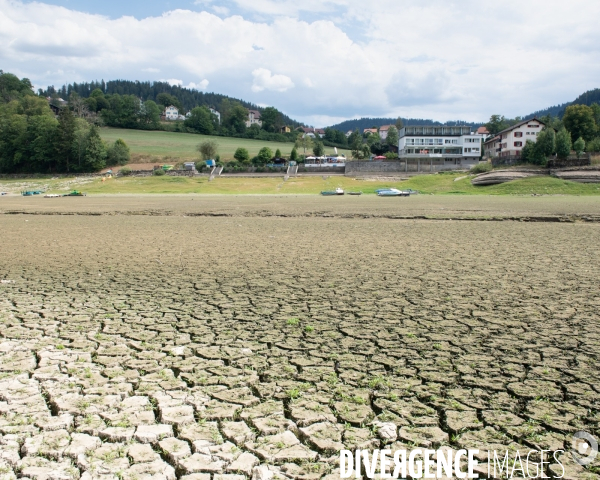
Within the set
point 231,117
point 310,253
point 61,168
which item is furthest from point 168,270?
point 231,117

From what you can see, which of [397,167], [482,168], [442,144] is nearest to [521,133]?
[442,144]

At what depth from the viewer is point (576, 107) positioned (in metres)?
92.2

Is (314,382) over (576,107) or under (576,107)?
under

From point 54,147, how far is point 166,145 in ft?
121

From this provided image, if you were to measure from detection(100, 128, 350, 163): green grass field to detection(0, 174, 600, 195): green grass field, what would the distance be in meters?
28.6

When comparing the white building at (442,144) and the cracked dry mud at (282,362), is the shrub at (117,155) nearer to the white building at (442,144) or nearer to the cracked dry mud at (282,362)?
the white building at (442,144)

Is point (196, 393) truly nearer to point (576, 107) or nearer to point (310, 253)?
point (310, 253)

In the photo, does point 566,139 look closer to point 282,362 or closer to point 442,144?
point 442,144

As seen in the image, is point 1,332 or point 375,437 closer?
point 375,437

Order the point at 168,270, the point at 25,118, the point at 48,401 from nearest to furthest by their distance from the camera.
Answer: the point at 48,401
the point at 168,270
the point at 25,118

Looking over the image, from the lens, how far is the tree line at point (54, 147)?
9044 cm

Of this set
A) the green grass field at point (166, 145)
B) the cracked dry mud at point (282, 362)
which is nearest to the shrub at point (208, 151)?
the green grass field at point (166, 145)

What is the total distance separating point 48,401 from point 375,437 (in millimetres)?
3479

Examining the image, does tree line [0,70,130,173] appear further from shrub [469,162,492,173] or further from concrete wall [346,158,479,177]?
shrub [469,162,492,173]
